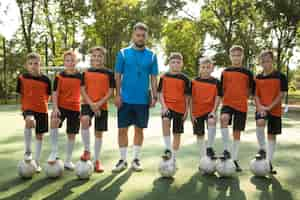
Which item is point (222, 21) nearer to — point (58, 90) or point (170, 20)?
point (170, 20)

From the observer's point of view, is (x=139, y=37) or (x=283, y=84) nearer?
(x=283, y=84)

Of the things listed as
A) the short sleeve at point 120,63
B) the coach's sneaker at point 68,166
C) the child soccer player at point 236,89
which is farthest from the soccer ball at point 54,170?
the child soccer player at point 236,89

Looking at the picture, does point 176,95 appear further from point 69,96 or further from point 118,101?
point 69,96

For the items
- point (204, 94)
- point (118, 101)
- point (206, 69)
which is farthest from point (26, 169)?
point (206, 69)

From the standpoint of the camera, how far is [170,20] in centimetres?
2878

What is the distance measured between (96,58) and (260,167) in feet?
8.63

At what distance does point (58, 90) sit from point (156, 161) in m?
1.94

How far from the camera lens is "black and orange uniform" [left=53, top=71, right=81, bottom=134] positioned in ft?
16.9

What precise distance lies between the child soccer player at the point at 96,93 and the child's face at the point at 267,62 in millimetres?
2080

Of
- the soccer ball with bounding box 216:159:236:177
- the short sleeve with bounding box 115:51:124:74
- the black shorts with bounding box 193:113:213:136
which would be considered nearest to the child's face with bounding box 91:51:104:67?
the short sleeve with bounding box 115:51:124:74

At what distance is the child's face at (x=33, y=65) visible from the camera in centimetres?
496

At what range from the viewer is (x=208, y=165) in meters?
4.95

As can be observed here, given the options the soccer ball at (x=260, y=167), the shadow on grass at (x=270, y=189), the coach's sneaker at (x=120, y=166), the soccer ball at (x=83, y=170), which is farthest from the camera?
the coach's sneaker at (x=120, y=166)

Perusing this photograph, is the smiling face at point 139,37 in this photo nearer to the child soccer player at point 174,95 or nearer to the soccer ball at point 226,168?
the child soccer player at point 174,95
